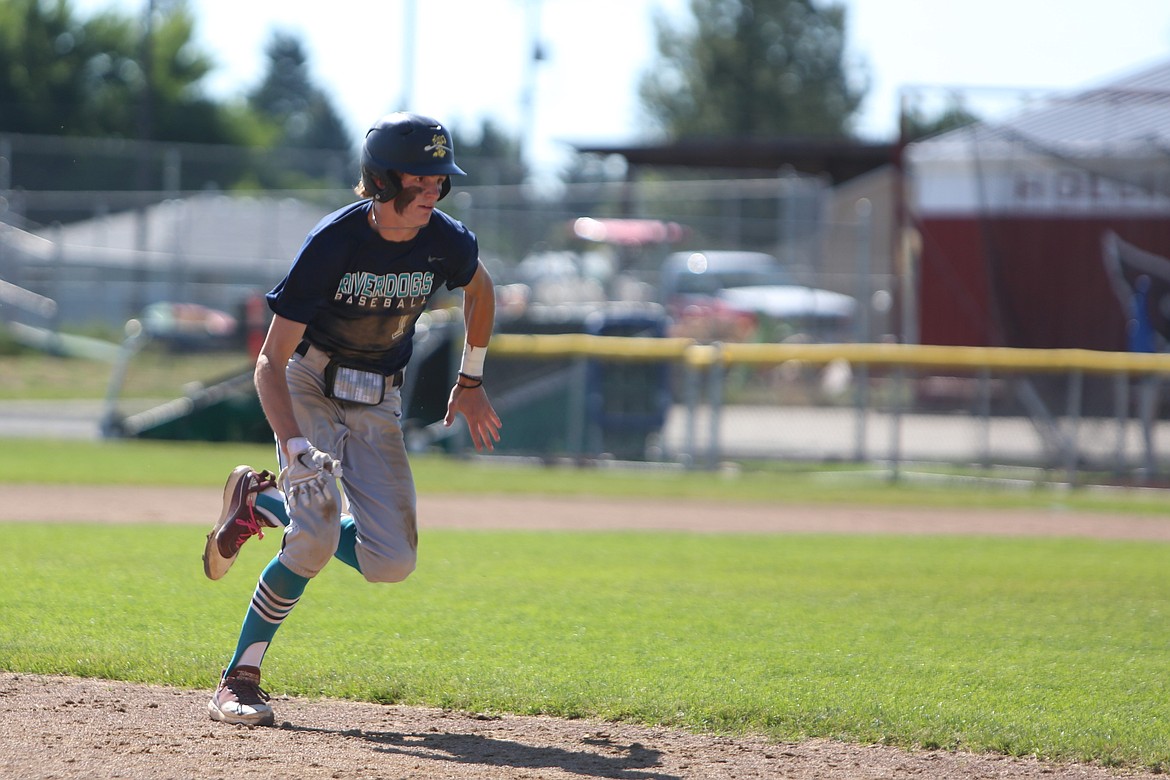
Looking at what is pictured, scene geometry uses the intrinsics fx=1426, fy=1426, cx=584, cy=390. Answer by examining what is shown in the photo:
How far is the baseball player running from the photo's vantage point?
4629 millimetres

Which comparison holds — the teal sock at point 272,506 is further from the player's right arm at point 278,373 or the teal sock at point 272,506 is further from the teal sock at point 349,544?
the player's right arm at point 278,373

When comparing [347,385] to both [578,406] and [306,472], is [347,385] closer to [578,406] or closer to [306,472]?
[306,472]

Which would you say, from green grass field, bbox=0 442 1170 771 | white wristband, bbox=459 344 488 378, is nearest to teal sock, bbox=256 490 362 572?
green grass field, bbox=0 442 1170 771

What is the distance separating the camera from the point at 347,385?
489 cm

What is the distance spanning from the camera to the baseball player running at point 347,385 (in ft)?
15.2

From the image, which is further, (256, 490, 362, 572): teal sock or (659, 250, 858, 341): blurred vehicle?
(659, 250, 858, 341): blurred vehicle

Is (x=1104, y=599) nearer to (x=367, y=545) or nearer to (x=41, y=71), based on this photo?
(x=367, y=545)

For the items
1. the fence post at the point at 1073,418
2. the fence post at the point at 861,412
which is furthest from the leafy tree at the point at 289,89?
the fence post at the point at 1073,418

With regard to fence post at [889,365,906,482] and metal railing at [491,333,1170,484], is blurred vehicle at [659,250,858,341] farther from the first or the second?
Result: fence post at [889,365,906,482]

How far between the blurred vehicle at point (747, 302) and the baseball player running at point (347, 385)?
14571 millimetres

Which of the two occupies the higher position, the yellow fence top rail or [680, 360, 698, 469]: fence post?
the yellow fence top rail

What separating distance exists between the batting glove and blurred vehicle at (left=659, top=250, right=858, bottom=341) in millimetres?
14949

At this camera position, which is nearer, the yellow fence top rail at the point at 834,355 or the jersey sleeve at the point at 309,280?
the jersey sleeve at the point at 309,280

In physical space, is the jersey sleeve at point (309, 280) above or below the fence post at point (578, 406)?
above
